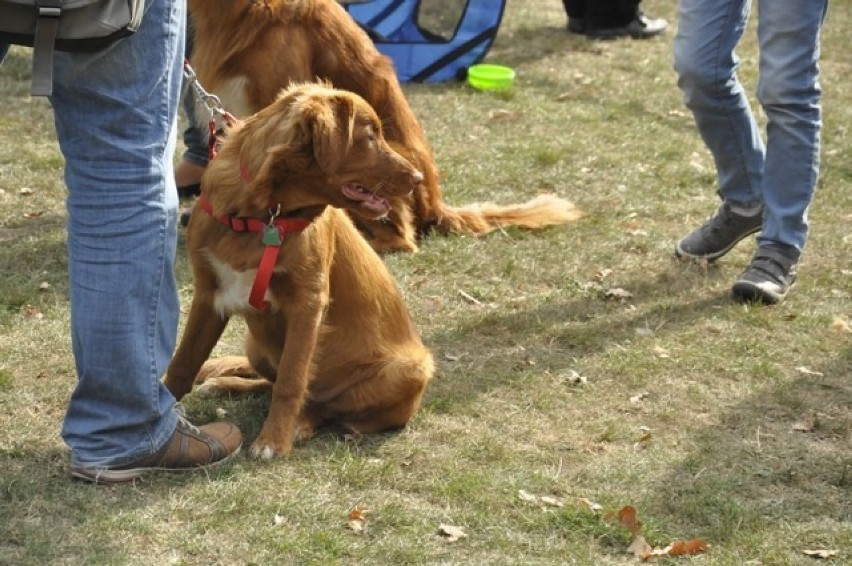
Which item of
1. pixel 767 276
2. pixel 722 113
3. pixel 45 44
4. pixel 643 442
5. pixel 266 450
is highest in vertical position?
pixel 45 44

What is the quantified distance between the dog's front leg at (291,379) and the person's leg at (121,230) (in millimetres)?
477

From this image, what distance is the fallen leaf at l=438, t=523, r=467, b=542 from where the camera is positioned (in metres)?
3.42

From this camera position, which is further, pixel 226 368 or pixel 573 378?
pixel 573 378

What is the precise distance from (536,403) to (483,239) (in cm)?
181

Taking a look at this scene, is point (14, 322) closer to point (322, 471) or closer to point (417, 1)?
point (322, 471)

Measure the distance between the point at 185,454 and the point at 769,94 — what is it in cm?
295

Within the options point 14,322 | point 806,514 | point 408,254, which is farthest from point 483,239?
point 806,514

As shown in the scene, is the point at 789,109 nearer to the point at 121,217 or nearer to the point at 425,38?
the point at 121,217

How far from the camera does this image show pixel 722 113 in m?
5.34

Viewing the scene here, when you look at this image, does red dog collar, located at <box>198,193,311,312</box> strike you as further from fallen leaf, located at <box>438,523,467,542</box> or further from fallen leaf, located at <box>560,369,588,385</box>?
fallen leaf, located at <box>560,369,588,385</box>

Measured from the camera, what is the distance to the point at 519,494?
145 inches

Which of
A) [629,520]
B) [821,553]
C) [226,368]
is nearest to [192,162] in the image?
[226,368]

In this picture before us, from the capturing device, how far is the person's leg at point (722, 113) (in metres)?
5.09

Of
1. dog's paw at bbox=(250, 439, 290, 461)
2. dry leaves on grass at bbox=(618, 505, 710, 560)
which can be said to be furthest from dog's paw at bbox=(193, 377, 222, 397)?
dry leaves on grass at bbox=(618, 505, 710, 560)
